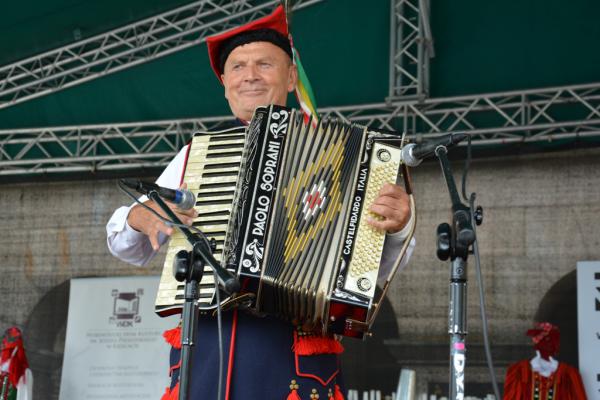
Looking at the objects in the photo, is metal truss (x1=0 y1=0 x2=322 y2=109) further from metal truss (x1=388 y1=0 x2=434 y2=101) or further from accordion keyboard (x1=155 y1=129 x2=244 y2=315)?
accordion keyboard (x1=155 y1=129 x2=244 y2=315)

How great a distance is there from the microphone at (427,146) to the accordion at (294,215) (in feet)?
1.46

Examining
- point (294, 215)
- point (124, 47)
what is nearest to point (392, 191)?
point (294, 215)

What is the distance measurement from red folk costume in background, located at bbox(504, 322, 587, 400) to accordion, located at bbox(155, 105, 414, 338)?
427cm

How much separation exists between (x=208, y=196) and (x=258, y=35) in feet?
2.26

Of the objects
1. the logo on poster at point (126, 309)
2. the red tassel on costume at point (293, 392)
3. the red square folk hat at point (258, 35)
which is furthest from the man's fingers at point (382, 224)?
the logo on poster at point (126, 309)

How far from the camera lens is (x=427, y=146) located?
251 centimetres

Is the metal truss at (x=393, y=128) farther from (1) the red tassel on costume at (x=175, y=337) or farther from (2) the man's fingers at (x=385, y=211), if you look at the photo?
(2) the man's fingers at (x=385, y=211)

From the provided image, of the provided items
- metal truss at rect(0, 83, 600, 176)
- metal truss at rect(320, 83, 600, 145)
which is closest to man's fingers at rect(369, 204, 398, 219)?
metal truss at rect(0, 83, 600, 176)

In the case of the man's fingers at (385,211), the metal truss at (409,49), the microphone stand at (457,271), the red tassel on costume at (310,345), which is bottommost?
the red tassel on costume at (310,345)

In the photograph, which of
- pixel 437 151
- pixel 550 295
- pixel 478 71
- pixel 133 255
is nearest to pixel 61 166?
pixel 478 71

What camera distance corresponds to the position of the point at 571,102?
6.96 m

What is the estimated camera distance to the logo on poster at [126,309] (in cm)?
815

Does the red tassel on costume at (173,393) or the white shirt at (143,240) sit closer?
the red tassel on costume at (173,393)

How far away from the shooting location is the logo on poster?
321 inches
